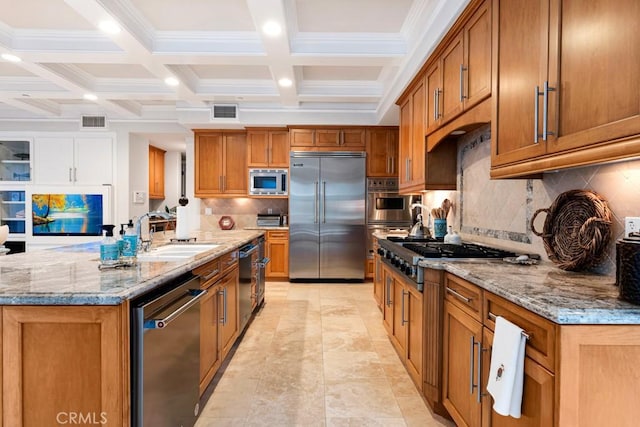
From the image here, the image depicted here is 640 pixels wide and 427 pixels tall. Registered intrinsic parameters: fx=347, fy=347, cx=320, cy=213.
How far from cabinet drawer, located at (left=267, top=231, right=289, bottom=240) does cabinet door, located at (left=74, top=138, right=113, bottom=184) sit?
2789mm

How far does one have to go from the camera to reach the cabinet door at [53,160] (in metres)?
5.66

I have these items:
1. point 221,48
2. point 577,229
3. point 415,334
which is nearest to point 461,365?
point 415,334

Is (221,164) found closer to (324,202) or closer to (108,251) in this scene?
(324,202)

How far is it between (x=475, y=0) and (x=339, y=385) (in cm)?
258

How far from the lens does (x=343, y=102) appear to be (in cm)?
505

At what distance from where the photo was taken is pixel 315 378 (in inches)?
97.3

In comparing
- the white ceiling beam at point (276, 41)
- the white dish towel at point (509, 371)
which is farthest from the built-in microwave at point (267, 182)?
the white dish towel at point (509, 371)

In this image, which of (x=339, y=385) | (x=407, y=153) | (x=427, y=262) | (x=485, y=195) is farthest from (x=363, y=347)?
(x=407, y=153)

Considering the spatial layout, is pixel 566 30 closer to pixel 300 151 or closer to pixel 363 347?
pixel 363 347

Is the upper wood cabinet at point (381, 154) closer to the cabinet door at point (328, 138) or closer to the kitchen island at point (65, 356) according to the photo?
the cabinet door at point (328, 138)

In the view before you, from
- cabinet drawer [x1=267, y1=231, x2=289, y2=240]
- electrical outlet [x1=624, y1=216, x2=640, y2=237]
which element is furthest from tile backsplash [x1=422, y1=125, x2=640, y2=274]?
cabinet drawer [x1=267, y1=231, x2=289, y2=240]

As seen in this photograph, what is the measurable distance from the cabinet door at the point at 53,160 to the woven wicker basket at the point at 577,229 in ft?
21.5

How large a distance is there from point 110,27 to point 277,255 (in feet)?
12.1

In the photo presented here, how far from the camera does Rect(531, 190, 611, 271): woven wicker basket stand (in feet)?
4.93
